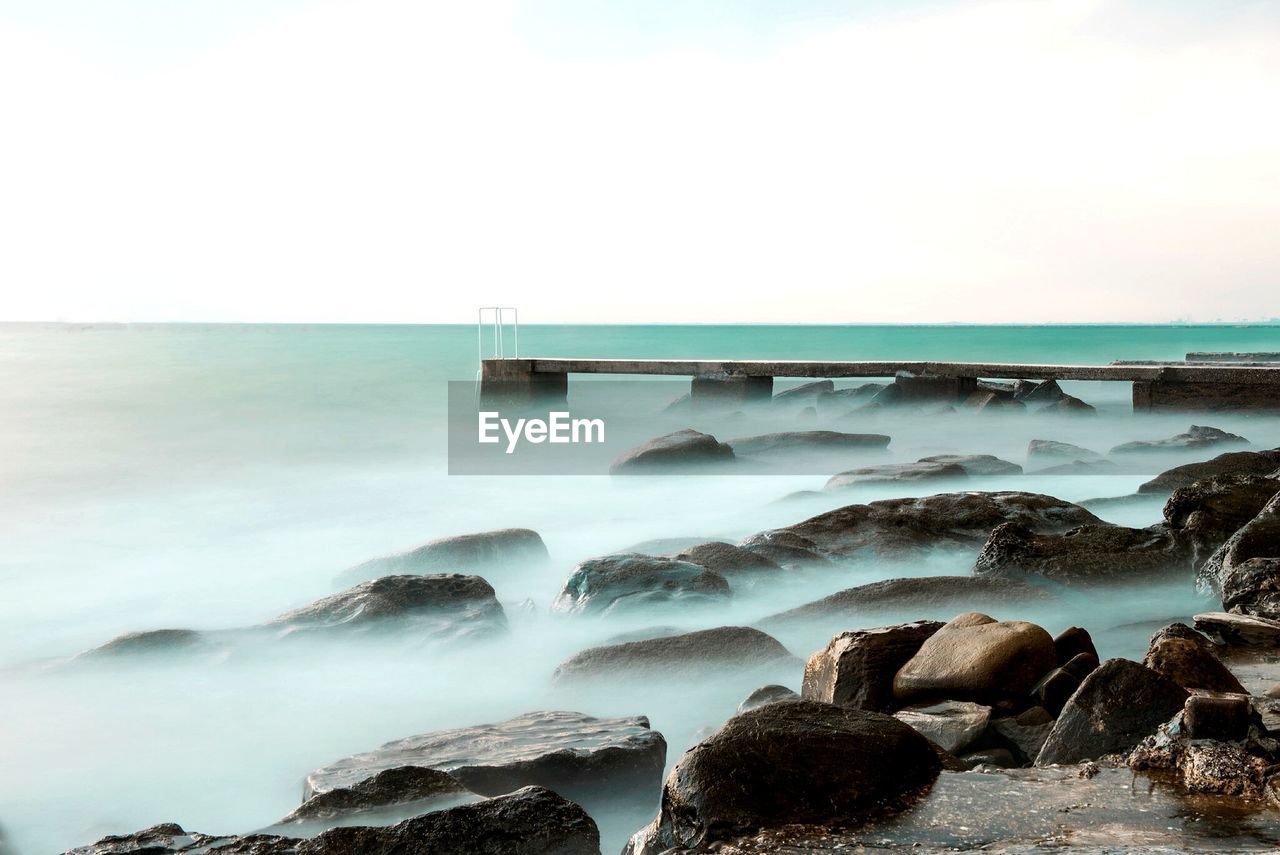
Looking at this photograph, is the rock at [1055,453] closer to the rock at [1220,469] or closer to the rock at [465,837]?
the rock at [1220,469]

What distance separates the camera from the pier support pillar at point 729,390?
15625 millimetres

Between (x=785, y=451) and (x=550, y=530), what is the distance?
3.96 metres

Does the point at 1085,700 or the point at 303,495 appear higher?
the point at 1085,700

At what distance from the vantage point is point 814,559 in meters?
6.43

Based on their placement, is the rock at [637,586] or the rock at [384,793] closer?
the rock at [384,793]

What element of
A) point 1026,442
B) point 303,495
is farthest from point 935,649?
point 1026,442

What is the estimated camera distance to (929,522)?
6793 millimetres

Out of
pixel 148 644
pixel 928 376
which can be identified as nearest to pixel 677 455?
pixel 928 376

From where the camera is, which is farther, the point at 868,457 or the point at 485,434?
the point at 485,434

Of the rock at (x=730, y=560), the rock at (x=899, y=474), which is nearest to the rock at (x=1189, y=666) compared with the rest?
the rock at (x=730, y=560)

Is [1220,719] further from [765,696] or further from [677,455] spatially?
[677,455]

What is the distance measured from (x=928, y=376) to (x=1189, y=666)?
40.2ft

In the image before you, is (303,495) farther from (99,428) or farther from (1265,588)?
(1265,588)

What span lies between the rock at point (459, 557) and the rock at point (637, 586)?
3.83 ft
